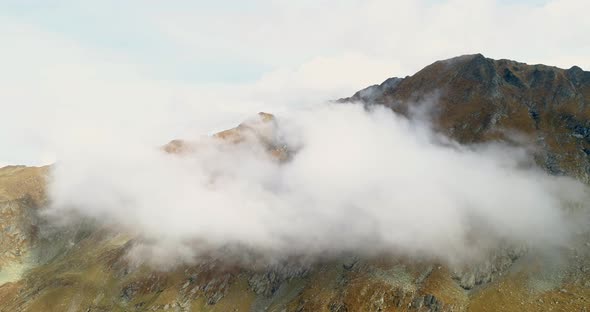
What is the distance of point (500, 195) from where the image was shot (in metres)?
149

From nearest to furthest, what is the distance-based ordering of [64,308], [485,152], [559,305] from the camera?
[559,305], [485,152], [64,308]

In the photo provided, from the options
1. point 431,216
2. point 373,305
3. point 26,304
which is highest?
point 431,216

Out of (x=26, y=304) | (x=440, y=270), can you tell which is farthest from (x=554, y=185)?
(x=26, y=304)

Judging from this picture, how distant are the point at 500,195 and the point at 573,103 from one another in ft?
250

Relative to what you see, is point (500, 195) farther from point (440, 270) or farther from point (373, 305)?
point (373, 305)

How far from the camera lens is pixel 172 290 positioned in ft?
615

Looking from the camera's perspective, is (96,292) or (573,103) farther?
(96,292)

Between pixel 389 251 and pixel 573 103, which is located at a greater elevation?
pixel 573 103

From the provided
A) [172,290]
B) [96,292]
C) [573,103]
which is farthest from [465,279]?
[96,292]

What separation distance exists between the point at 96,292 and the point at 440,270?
167m

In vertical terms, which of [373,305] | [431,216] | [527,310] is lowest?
[373,305]

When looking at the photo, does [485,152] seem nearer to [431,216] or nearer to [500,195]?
[500,195]

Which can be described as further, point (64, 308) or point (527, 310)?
point (64, 308)

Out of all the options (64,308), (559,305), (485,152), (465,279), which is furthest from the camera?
(64,308)
